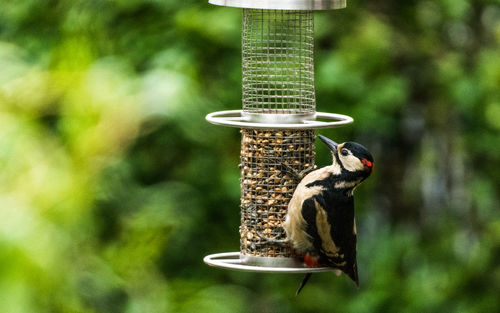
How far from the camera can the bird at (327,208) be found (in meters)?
4.36

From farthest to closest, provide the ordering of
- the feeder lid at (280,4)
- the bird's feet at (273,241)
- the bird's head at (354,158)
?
the bird's feet at (273,241) < the bird's head at (354,158) < the feeder lid at (280,4)

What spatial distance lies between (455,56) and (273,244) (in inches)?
112

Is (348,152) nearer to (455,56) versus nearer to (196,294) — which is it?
(196,294)

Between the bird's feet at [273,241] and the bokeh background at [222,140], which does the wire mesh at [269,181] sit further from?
the bokeh background at [222,140]

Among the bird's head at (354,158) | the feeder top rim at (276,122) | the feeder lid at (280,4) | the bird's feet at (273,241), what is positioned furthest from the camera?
the bird's feet at (273,241)

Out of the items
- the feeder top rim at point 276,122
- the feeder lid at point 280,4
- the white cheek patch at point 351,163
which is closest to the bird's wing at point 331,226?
the white cheek patch at point 351,163

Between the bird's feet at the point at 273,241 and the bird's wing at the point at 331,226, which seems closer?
the bird's wing at the point at 331,226

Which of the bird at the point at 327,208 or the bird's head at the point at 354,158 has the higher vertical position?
the bird's head at the point at 354,158

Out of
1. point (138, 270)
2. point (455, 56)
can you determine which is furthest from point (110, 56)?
point (455, 56)

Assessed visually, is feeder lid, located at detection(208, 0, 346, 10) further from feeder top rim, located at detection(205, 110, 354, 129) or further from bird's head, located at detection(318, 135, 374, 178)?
bird's head, located at detection(318, 135, 374, 178)

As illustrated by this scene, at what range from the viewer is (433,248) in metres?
7.02

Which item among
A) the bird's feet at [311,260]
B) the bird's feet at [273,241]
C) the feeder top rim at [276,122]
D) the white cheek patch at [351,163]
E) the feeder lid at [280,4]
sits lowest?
the bird's feet at [311,260]

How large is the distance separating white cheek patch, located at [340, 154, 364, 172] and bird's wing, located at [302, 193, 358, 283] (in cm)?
14

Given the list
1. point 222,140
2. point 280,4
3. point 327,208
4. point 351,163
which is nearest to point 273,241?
point 327,208
